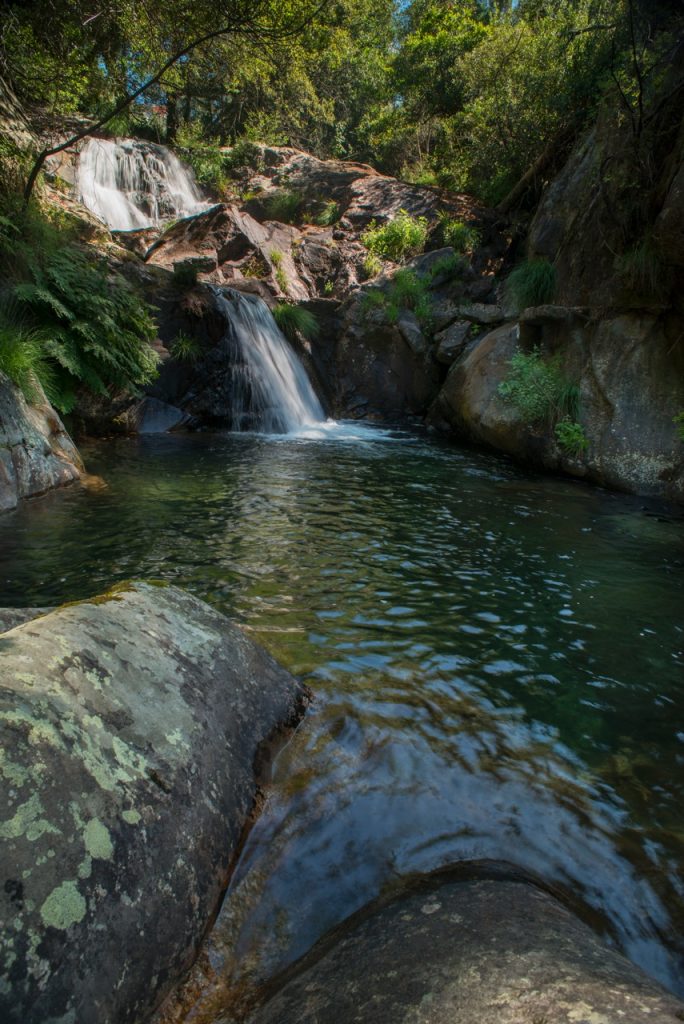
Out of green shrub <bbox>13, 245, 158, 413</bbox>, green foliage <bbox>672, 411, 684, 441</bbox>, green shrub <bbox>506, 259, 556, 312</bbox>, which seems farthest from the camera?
green shrub <bbox>506, 259, 556, 312</bbox>

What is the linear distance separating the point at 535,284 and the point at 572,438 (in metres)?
3.79

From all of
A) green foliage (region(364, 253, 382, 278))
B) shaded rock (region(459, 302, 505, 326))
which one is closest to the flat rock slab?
shaded rock (region(459, 302, 505, 326))

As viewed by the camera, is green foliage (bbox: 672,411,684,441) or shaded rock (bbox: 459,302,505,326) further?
shaded rock (bbox: 459,302,505,326)

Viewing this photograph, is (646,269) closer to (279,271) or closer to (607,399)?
(607,399)

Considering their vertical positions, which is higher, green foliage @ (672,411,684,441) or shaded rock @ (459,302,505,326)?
shaded rock @ (459,302,505,326)

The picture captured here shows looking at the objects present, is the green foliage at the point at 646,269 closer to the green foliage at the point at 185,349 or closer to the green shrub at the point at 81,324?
the green shrub at the point at 81,324

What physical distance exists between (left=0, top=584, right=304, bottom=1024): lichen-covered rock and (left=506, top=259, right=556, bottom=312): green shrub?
10.3 m

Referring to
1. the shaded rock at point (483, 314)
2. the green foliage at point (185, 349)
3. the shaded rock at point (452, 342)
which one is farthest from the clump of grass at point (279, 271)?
the shaded rock at point (483, 314)

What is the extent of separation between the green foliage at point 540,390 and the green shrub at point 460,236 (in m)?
7.58

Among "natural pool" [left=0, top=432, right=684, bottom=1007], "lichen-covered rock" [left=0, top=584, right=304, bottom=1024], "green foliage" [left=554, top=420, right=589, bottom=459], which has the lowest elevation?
"natural pool" [left=0, top=432, right=684, bottom=1007]

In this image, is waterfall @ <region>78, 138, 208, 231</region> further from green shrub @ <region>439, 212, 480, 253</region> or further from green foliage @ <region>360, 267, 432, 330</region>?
green shrub @ <region>439, 212, 480, 253</region>

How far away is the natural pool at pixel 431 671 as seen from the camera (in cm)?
187

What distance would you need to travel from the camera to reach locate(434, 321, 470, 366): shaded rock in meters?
12.5

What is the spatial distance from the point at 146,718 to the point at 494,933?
44.4 inches
